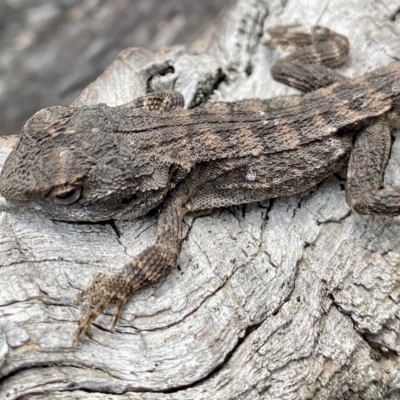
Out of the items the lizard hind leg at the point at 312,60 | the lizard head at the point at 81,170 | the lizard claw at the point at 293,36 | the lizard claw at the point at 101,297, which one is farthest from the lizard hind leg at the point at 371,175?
the lizard claw at the point at 101,297

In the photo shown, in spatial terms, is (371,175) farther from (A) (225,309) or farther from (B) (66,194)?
(B) (66,194)

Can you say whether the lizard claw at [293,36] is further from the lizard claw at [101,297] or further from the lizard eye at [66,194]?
the lizard claw at [101,297]

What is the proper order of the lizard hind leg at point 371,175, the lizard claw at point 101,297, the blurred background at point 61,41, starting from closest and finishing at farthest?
1. the lizard claw at point 101,297
2. the lizard hind leg at point 371,175
3. the blurred background at point 61,41

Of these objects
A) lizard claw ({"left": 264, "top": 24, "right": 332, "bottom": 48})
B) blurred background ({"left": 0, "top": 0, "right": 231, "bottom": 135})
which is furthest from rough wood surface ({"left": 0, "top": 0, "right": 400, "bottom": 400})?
blurred background ({"left": 0, "top": 0, "right": 231, "bottom": 135})

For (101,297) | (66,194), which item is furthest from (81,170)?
(101,297)

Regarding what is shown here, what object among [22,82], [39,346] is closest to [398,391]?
[39,346]

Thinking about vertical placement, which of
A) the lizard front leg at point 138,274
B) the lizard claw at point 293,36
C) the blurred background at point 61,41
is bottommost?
the lizard front leg at point 138,274

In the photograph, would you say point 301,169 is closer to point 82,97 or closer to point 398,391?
point 398,391
